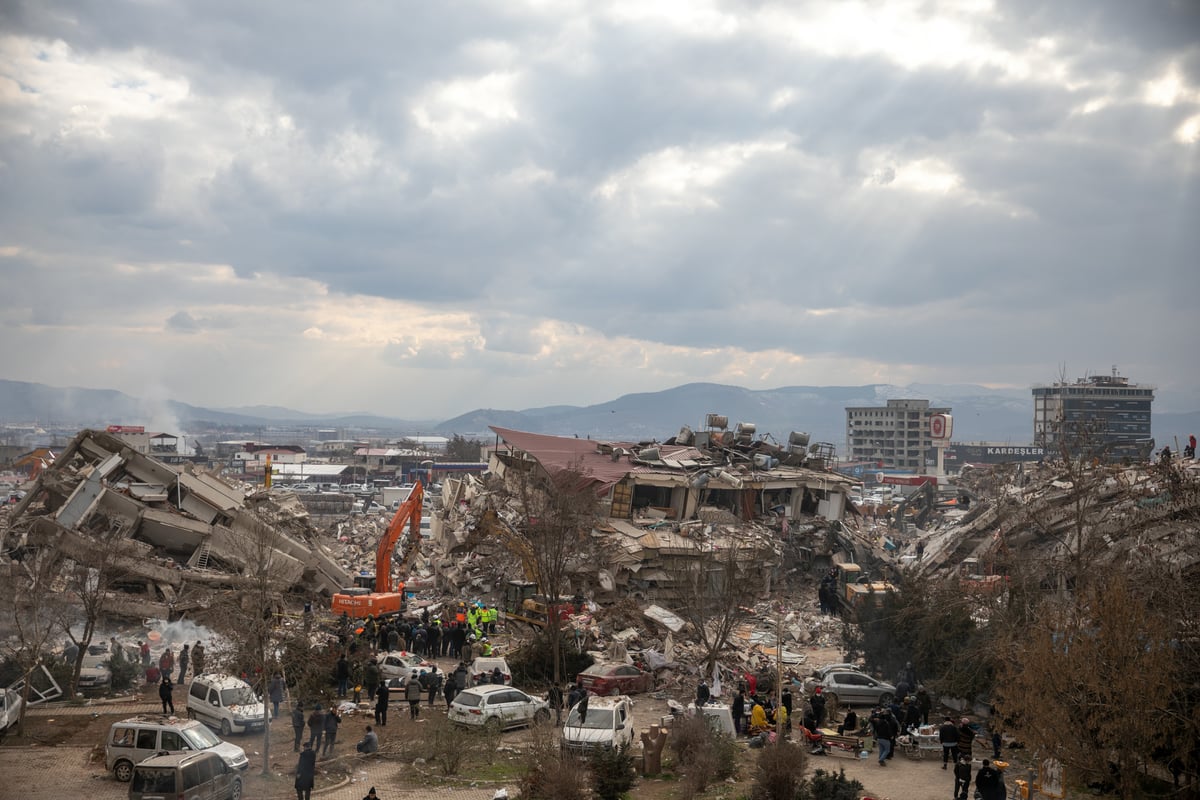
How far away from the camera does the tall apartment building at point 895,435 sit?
156875mm

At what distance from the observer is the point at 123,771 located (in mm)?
14711

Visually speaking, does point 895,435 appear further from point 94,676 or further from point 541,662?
point 94,676

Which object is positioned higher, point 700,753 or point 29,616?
point 29,616

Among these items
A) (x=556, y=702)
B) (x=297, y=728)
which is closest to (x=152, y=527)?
(x=297, y=728)

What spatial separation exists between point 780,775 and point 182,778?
814 centimetres

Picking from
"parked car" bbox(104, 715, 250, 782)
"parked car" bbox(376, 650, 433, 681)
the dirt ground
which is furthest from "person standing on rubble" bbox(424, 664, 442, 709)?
"parked car" bbox(104, 715, 250, 782)

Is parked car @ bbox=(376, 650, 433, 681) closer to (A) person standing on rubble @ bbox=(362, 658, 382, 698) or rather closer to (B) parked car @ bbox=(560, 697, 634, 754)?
(A) person standing on rubble @ bbox=(362, 658, 382, 698)

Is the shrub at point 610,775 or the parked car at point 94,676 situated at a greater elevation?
the shrub at point 610,775

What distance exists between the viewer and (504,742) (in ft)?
58.3

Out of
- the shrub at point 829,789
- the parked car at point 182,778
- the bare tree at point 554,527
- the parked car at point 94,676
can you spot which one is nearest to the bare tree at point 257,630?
the parked car at point 182,778

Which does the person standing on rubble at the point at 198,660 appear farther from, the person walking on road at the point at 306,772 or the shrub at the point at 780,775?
the shrub at the point at 780,775

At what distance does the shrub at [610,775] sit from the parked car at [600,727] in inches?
37.5

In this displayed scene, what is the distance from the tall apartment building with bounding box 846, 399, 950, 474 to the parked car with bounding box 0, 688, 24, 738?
5686 inches

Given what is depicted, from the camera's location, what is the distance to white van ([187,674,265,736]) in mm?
17422
